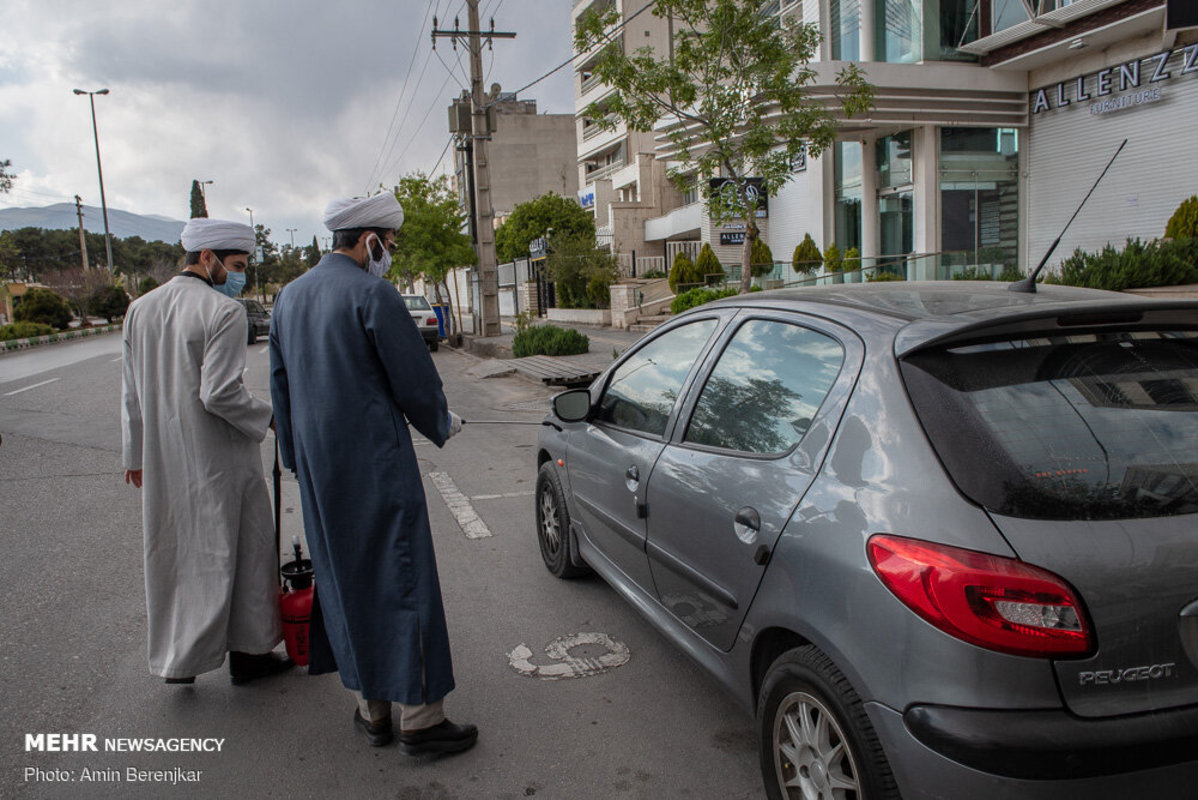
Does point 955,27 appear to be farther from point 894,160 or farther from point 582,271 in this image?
point 582,271

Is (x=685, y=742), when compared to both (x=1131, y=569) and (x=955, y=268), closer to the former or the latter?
(x=1131, y=569)

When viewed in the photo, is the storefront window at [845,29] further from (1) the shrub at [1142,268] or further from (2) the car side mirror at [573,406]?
(2) the car side mirror at [573,406]

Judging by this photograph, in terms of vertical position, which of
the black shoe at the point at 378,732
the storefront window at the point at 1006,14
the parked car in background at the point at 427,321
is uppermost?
the storefront window at the point at 1006,14

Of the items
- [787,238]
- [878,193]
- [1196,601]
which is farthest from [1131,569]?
[787,238]

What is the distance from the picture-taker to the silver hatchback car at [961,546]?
1858mm

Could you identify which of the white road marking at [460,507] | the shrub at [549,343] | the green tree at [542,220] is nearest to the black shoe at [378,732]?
the white road marking at [460,507]

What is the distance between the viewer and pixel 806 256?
23172 millimetres

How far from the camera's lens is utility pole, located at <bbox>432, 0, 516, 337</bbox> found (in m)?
24.0

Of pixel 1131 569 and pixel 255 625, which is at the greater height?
pixel 1131 569

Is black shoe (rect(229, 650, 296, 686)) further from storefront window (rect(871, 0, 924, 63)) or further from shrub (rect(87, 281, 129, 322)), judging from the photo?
shrub (rect(87, 281, 129, 322))

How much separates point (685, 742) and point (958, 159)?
20.5 meters

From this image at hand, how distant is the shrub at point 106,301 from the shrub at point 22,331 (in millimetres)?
13385

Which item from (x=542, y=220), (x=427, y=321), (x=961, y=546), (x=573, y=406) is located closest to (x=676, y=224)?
(x=427, y=321)

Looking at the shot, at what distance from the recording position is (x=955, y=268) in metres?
17.9
